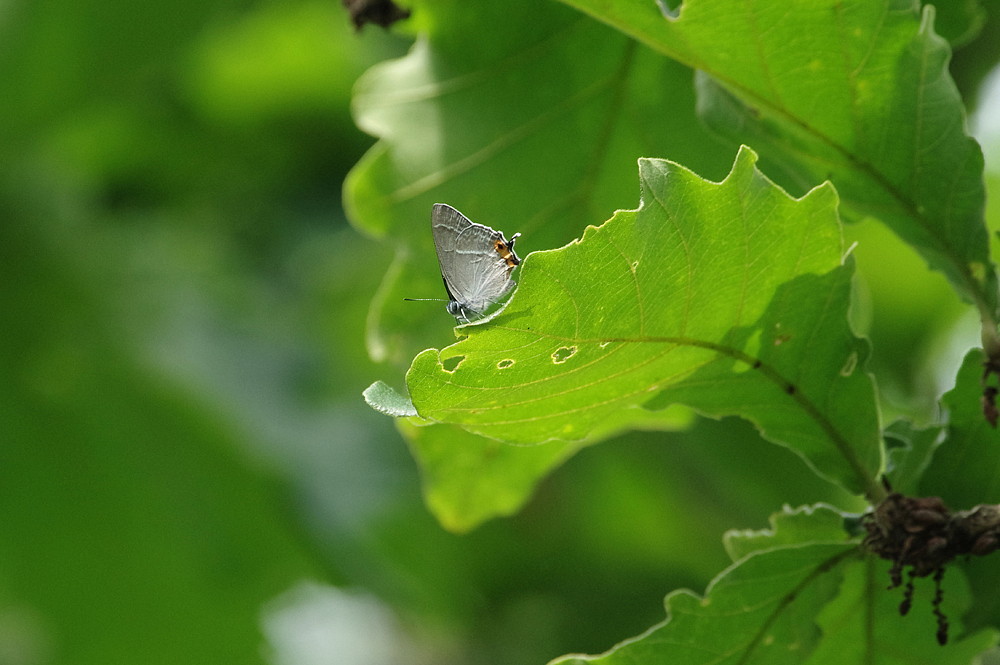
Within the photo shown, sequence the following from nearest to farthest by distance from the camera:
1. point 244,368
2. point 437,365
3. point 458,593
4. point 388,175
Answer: point 437,365 → point 388,175 → point 244,368 → point 458,593

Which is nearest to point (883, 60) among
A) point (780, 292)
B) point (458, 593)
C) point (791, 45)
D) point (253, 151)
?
point (791, 45)


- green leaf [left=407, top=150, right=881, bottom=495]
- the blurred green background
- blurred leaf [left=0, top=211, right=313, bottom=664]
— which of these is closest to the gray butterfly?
green leaf [left=407, top=150, right=881, bottom=495]

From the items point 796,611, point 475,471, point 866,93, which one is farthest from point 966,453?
point 475,471

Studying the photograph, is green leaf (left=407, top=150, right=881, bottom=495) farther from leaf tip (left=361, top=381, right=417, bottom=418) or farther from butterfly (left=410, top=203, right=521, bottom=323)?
butterfly (left=410, top=203, right=521, bottom=323)

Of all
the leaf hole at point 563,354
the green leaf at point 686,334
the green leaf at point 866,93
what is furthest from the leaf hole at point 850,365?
the leaf hole at point 563,354

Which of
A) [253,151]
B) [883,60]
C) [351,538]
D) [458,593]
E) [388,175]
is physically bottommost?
[883,60]

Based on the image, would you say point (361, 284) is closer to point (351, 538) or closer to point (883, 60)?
point (351, 538)
